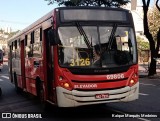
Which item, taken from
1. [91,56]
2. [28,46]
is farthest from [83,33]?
[28,46]

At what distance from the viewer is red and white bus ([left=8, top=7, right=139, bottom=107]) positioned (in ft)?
31.2

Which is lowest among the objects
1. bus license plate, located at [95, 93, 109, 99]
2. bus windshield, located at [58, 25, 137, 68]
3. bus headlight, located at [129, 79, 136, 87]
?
bus license plate, located at [95, 93, 109, 99]

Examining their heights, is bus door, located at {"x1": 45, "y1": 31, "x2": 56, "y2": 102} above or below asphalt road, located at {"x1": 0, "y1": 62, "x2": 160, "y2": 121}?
above

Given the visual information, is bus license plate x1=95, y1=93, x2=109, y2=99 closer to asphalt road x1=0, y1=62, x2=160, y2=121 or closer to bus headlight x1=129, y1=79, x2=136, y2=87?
asphalt road x1=0, y1=62, x2=160, y2=121

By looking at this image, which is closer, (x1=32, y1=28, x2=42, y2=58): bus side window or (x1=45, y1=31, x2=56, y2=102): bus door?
(x1=45, y1=31, x2=56, y2=102): bus door

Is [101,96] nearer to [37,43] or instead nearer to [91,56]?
[91,56]

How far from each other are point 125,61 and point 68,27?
1.78m

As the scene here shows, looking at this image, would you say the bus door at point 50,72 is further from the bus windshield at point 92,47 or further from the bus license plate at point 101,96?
the bus license plate at point 101,96

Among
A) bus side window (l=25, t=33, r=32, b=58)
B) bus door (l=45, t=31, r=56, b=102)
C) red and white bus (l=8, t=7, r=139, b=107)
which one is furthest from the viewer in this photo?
bus side window (l=25, t=33, r=32, b=58)

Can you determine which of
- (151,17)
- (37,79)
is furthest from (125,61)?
(151,17)

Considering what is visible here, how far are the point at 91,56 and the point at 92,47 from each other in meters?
0.24

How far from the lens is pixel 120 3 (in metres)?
34.3

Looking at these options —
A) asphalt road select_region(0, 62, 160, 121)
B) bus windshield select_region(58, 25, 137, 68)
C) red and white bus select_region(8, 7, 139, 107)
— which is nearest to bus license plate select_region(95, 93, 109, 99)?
red and white bus select_region(8, 7, 139, 107)

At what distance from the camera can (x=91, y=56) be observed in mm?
9672
